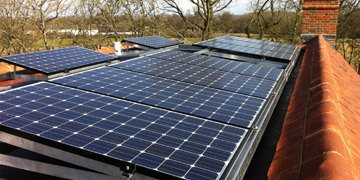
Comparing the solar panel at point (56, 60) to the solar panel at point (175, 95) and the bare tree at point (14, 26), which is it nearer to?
the solar panel at point (175, 95)

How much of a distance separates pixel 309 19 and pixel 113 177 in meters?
15.2

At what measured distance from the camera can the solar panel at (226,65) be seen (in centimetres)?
812

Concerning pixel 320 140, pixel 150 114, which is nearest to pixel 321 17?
pixel 150 114

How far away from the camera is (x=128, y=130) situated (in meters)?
4.17

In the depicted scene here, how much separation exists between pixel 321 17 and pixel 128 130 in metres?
14.8

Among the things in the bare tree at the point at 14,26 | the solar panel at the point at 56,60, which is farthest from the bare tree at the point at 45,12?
the solar panel at the point at 56,60

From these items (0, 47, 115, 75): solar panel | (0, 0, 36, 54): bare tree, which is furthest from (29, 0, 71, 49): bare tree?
(0, 47, 115, 75): solar panel

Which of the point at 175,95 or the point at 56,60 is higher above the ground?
the point at 56,60

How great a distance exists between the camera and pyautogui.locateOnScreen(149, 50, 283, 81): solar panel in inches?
320

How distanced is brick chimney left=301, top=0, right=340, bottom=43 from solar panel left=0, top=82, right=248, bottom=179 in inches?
528

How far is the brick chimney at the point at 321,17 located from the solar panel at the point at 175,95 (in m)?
11.7

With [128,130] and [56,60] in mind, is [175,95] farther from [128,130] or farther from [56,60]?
[56,60]

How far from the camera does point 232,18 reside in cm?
4703

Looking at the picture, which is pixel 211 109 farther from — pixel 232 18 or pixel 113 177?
pixel 232 18
